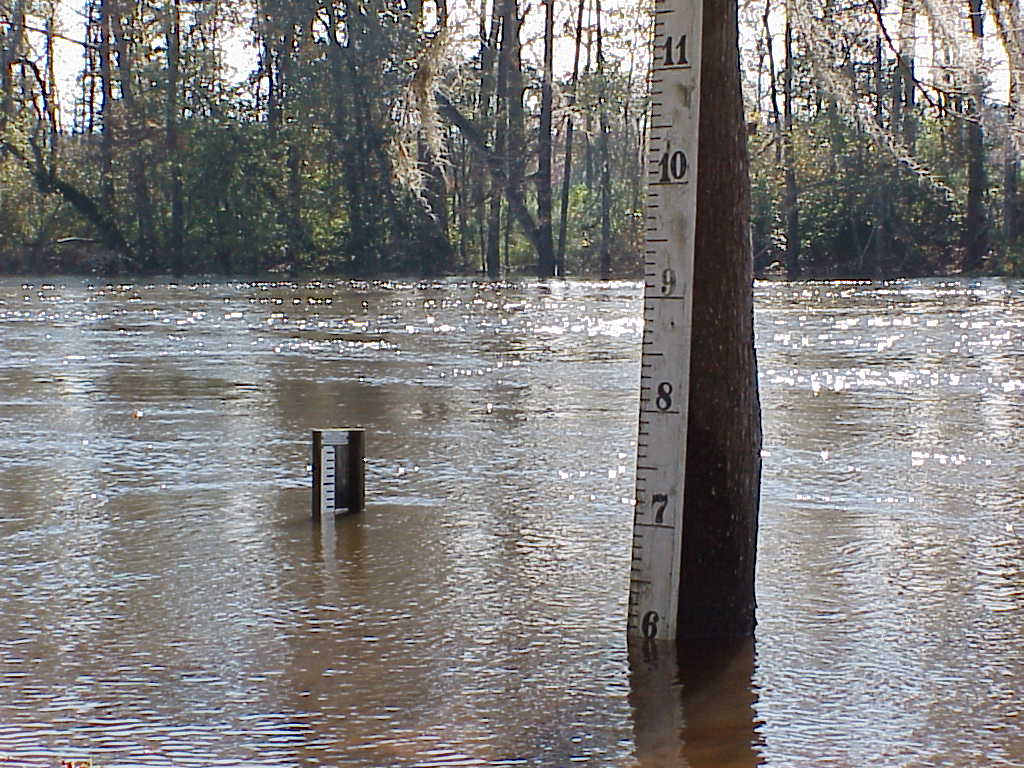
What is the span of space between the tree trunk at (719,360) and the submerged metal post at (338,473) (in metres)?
2.58

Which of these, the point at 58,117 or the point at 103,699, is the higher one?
the point at 58,117

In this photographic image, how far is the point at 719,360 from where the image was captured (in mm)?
5492

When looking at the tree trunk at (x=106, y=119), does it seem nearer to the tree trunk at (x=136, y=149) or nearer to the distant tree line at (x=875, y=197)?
the tree trunk at (x=136, y=149)

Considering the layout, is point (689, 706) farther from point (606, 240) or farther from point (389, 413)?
point (606, 240)

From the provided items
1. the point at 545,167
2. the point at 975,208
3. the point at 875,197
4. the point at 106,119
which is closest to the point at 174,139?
the point at 106,119

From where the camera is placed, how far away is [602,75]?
155 ft

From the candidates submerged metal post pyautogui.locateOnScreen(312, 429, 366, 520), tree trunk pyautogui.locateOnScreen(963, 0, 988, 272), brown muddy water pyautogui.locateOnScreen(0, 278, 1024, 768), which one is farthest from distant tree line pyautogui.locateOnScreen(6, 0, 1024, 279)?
submerged metal post pyautogui.locateOnScreen(312, 429, 366, 520)

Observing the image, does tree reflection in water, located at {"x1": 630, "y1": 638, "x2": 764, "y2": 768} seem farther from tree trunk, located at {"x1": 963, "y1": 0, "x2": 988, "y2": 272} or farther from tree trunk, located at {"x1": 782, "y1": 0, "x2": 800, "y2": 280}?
tree trunk, located at {"x1": 963, "y1": 0, "x2": 988, "y2": 272}

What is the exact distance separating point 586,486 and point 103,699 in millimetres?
4198

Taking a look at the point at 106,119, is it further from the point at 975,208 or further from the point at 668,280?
the point at 668,280

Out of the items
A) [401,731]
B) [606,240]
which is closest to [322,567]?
[401,731]

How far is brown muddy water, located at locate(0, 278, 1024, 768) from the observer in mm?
4637

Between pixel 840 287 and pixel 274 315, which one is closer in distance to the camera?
pixel 274 315

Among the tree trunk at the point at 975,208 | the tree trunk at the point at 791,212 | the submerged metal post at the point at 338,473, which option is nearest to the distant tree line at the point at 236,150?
the tree trunk at the point at 791,212
